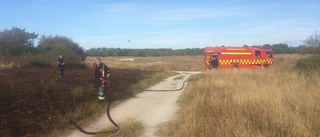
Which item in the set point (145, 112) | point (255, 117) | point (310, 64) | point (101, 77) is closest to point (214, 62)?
point (310, 64)

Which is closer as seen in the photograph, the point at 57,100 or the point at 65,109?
the point at 65,109

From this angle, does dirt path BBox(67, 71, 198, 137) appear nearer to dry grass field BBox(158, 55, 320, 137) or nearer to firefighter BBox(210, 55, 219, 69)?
dry grass field BBox(158, 55, 320, 137)

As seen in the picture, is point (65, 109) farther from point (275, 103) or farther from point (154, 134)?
point (275, 103)

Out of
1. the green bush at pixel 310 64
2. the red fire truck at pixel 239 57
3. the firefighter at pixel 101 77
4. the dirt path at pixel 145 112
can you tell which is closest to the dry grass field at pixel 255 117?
the dirt path at pixel 145 112

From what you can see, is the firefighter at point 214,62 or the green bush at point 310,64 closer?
the green bush at point 310,64

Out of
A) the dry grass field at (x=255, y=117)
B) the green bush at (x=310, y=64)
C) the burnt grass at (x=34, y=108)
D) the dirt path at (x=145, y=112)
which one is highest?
the green bush at (x=310, y=64)

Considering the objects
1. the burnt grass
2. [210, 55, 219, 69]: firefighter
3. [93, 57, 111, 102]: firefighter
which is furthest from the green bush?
[93, 57, 111, 102]: firefighter

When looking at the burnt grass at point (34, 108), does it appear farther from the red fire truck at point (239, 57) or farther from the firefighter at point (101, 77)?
the red fire truck at point (239, 57)

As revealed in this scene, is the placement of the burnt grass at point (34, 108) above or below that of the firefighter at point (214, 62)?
below

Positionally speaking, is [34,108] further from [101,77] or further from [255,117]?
[255,117]

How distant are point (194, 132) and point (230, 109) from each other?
7.17ft

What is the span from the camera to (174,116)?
36.6ft

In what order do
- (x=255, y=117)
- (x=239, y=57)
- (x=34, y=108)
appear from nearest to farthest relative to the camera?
(x=255, y=117) < (x=34, y=108) < (x=239, y=57)

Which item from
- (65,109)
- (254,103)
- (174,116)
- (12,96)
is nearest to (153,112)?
(174,116)
